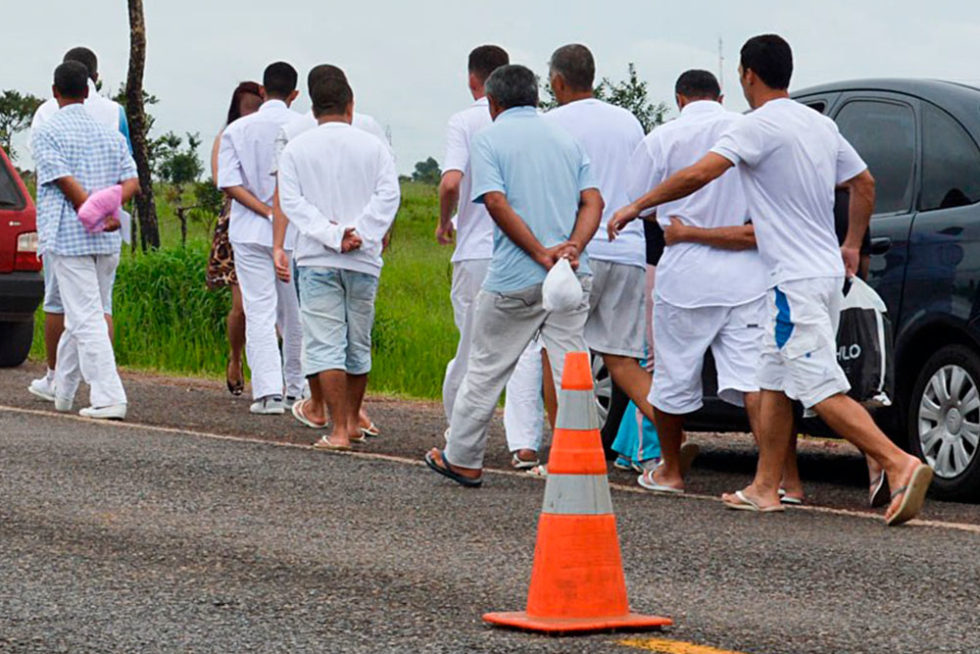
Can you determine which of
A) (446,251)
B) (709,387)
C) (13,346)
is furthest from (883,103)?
(446,251)

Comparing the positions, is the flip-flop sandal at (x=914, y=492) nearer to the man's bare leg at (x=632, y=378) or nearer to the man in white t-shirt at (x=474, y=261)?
the man's bare leg at (x=632, y=378)

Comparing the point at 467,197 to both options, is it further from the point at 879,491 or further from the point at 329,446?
the point at 879,491

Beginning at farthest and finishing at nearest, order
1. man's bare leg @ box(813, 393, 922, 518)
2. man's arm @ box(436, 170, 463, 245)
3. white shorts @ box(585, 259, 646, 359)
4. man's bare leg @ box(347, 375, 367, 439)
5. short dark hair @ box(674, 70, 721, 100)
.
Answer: man's bare leg @ box(347, 375, 367, 439) → man's arm @ box(436, 170, 463, 245) → white shorts @ box(585, 259, 646, 359) → short dark hair @ box(674, 70, 721, 100) → man's bare leg @ box(813, 393, 922, 518)

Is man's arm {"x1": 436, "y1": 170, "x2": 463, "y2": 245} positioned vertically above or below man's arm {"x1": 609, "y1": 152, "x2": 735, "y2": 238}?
below

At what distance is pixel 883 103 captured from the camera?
9.97 meters

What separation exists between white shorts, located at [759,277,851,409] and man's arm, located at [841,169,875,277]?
0.24 meters

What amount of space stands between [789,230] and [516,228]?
1218mm

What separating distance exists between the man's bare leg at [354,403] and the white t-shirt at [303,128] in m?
1.20

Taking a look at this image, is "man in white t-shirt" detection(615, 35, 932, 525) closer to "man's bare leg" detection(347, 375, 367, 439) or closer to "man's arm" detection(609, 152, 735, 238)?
"man's arm" detection(609, 152, 735, 238)

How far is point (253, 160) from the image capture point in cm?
1297

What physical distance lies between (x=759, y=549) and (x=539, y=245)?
2.12 meters

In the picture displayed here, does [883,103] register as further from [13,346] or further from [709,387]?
[13,346]

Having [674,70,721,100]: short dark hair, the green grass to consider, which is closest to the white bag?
[674,70,721,100]: short dark hair

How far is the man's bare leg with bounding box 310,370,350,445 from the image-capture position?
1087 cm
